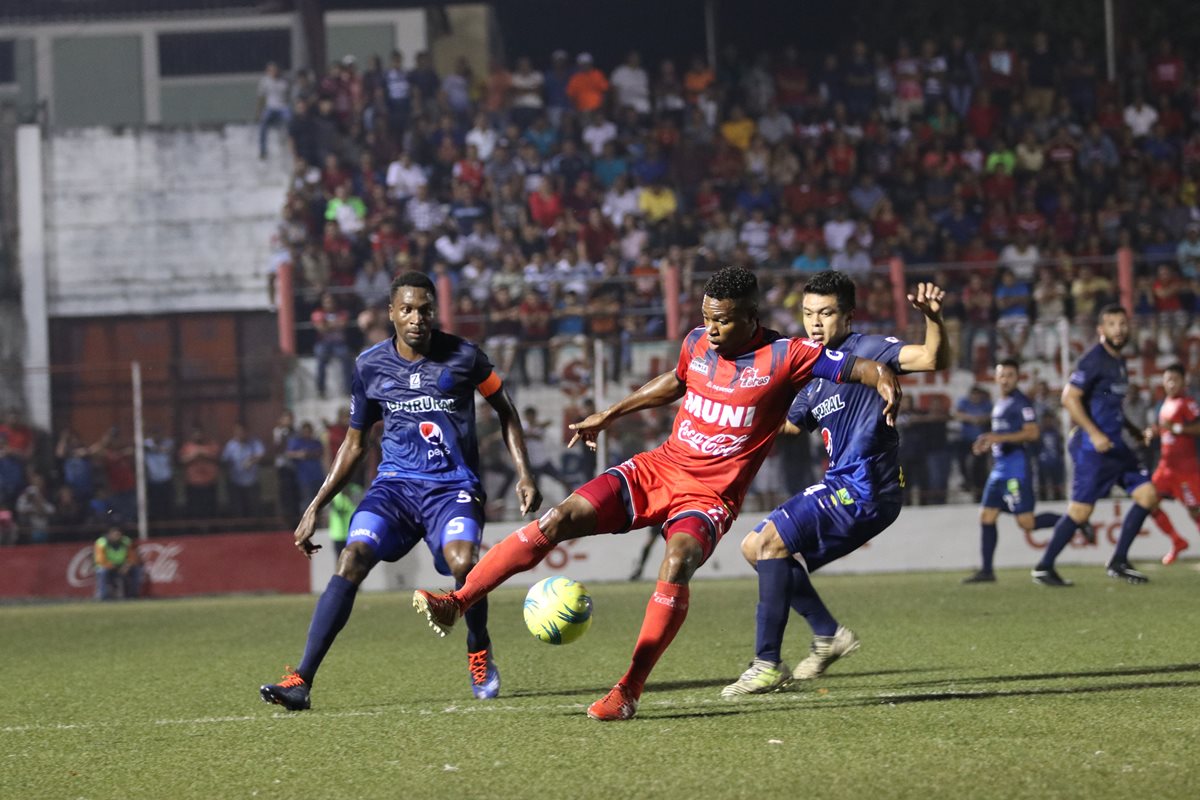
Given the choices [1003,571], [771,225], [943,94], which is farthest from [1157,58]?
[1003,571]

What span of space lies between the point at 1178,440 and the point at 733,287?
9651 mm

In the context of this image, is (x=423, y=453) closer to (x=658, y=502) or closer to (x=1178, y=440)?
(x=658, y=502)

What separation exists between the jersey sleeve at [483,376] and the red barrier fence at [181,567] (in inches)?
411

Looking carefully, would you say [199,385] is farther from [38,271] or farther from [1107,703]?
[1107,703]

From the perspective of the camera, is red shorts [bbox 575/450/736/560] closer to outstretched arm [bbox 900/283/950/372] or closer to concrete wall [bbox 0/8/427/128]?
outstretched arm [bbox 900/283/950/372]

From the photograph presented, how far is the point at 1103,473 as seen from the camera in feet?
44.2

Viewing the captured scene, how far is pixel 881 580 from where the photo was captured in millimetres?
16391

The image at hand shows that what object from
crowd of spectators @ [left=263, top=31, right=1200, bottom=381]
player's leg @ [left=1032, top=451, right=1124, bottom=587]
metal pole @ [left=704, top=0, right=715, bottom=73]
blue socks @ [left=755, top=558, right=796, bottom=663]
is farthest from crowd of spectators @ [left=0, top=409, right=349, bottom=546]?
metal pole @ [left=704, top=0, right=715, bottom=73]

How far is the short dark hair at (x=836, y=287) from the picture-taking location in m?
7.85

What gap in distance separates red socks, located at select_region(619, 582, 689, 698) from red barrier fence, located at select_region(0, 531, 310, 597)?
1198 centimetres

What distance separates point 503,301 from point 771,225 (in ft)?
15.5

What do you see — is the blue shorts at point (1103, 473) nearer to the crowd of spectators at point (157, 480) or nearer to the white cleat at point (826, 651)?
the white cleat at point (826, 651)

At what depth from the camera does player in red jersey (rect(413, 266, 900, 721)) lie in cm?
658

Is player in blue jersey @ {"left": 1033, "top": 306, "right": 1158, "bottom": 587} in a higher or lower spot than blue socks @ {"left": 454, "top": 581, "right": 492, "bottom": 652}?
higher
